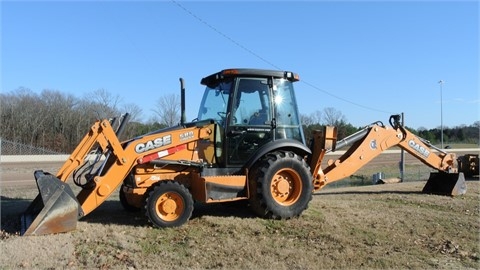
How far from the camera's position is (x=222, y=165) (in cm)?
791

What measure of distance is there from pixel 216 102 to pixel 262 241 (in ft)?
9.52

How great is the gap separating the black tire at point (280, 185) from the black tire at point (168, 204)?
119 centimetres

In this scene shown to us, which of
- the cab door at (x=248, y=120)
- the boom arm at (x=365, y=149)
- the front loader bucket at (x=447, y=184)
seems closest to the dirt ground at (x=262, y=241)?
the boom arm at (x=365, y=149)

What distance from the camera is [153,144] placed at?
756cm

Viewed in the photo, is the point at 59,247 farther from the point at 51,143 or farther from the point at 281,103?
the point at 51,143

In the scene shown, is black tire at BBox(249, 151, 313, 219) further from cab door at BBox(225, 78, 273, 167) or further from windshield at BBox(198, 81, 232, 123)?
windshield at BBox(198, 81, 232, 123)

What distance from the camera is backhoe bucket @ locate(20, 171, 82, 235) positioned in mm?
6508

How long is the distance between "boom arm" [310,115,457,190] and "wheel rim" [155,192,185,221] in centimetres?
280

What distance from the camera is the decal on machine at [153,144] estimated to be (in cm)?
745

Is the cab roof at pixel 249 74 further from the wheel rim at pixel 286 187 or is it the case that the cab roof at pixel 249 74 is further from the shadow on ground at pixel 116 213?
the shadow on ground at pixel 116 213

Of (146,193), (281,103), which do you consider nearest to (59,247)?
(146,193)

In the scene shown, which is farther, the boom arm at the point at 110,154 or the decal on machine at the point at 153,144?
the decal on machine at the point at 153,144

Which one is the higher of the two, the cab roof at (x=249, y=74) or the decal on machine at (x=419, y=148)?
the cab roof at (x=249, y=74)

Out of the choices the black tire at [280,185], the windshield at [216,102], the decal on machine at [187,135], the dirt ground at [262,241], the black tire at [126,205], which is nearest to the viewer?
the dirt ground at [262,241]
